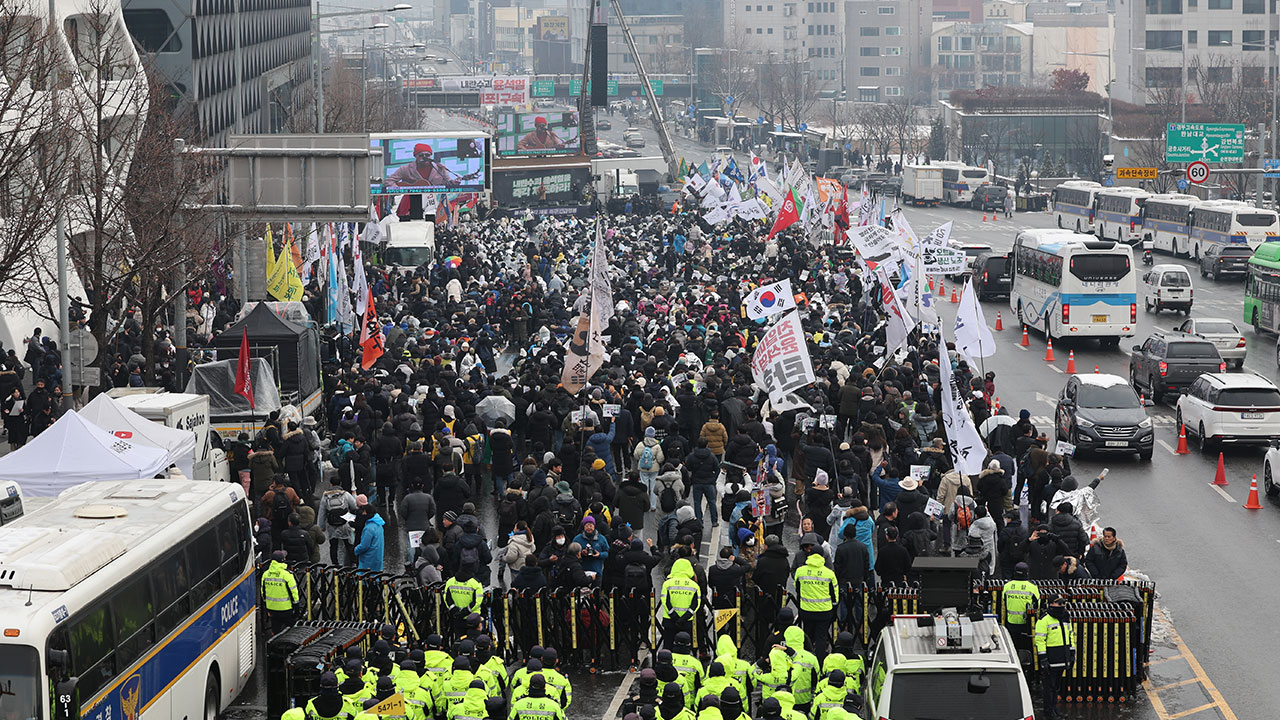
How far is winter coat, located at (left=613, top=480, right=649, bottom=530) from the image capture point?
69.6ft

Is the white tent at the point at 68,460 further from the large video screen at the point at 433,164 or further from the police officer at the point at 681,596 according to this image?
the large video screen at the point at 433,164

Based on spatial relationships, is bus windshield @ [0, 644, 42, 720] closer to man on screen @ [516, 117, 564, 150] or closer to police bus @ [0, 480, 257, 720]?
police bus @ [0, 480, 257, 720]

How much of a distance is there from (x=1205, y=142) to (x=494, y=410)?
47294mm

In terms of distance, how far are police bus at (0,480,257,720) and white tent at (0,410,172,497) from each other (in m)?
3.78

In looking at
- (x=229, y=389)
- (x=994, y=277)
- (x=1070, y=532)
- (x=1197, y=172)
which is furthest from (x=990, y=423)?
(x=1197, y=172)

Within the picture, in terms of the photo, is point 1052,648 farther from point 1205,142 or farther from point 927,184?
point 927,184

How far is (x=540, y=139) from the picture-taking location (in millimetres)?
97000

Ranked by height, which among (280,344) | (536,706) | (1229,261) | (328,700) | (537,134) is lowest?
(1229,261)

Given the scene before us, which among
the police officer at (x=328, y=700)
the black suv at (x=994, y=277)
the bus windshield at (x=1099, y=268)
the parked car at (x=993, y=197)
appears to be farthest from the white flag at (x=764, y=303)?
the parked car at (x=993, y=197)

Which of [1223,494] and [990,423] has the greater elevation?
[990,423]

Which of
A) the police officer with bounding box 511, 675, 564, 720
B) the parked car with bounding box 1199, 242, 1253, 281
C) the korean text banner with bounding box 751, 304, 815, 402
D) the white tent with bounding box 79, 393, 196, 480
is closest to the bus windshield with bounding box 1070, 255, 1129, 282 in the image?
the parked car with bounding box 1199, 242, 1253, 281

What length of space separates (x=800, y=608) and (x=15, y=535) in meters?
7.48

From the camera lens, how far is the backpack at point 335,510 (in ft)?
68.8

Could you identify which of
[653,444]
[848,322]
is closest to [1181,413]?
[848,322]
